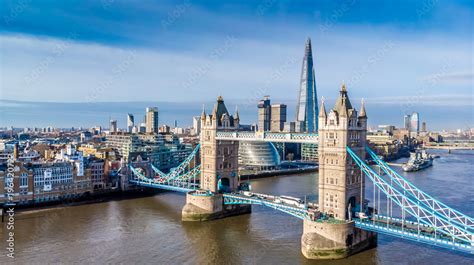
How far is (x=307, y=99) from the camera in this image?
165 m

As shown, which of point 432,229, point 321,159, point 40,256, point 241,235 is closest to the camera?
point 432,229

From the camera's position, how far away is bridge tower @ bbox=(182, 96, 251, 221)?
49.4 m

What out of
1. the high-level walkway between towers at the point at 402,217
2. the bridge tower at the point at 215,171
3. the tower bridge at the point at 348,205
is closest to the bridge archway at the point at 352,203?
the tower bridge at the point at 348,205

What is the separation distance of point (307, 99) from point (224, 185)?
114921 millimetres

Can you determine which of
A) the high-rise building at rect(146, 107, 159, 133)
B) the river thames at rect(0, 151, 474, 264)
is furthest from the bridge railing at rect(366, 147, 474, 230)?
the high-rise building at rect(146, 107, 159, 133)

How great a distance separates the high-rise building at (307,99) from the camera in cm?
16438

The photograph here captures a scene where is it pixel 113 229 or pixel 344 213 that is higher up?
pixel 344 213

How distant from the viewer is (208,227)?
154 ft

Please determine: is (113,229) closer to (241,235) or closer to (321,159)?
(241,235)

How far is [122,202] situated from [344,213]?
3472 cm

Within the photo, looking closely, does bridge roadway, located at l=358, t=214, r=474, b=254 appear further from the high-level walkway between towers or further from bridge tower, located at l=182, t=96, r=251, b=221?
bridge tower, located at l=182, t=96, r=251, b=221

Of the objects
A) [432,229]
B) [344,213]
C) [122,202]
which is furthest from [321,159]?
[122,202]

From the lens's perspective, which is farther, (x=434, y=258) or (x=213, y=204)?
(x=213, y=204)

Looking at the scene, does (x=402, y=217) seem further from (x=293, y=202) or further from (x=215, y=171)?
A: (x=215, y=171)
